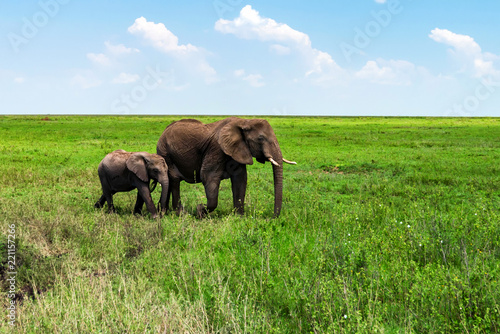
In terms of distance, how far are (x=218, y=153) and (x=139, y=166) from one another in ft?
6.30

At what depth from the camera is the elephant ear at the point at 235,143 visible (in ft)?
29.0

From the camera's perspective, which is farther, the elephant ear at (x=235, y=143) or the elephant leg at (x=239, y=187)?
the elephant leg at (x=239, y=187)

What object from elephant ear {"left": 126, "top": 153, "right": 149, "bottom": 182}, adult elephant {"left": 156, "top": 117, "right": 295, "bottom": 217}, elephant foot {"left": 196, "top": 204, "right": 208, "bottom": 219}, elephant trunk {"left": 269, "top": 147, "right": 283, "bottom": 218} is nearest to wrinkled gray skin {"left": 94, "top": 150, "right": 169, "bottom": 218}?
elephant ear {"left": 126, "top": 153, "right": 149, "bottom": 182}

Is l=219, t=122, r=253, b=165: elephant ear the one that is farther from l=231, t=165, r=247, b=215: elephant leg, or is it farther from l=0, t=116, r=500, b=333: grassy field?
l=0, t=116, r=500, b=333: grassy field

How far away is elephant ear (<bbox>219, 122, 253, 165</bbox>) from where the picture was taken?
8836 mm

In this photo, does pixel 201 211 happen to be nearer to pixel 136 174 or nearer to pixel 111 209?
pixel 136 174

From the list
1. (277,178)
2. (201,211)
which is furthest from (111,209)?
(277,178)

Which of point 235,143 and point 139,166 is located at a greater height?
point 235,143

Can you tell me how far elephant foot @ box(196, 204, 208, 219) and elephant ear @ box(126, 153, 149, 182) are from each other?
1.39 m

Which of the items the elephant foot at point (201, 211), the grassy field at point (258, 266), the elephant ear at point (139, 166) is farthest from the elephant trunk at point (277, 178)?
the elephant ear at point (139, 166)

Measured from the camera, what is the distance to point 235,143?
892 cm

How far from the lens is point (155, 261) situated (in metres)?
6.18

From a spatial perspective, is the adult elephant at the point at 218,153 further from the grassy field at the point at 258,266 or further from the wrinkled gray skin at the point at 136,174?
the grassy field at the point at 258,266

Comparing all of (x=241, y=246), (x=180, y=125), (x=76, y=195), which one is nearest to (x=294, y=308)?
(x=241, y=246)
